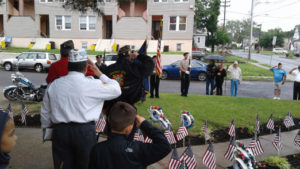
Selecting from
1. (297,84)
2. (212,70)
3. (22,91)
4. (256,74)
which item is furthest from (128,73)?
(256,74)

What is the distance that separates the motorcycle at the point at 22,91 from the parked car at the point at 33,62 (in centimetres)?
1107

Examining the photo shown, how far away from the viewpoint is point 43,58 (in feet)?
67.3

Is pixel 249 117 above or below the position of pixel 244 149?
below

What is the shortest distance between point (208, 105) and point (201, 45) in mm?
51880

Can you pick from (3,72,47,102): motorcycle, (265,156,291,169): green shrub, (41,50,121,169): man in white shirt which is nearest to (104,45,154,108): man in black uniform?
(41,50,121,169): man in white shirt

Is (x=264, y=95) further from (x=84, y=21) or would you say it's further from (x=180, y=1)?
(x=84, y=21)

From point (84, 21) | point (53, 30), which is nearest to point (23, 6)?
point (53, 30)

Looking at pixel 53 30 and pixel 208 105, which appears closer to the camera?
pixel 208 105

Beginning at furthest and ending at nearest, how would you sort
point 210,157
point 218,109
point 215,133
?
point 218,109 < point 215,133 < point 210,157

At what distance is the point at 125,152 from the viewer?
81.9 inches

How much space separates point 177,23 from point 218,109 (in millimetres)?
22024

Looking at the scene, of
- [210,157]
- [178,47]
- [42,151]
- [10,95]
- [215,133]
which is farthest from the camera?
[178,47]

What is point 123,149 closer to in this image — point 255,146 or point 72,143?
point 72,143

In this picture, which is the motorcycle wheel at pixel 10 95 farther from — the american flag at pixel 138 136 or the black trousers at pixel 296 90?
the black trousers at pixel 296 90
